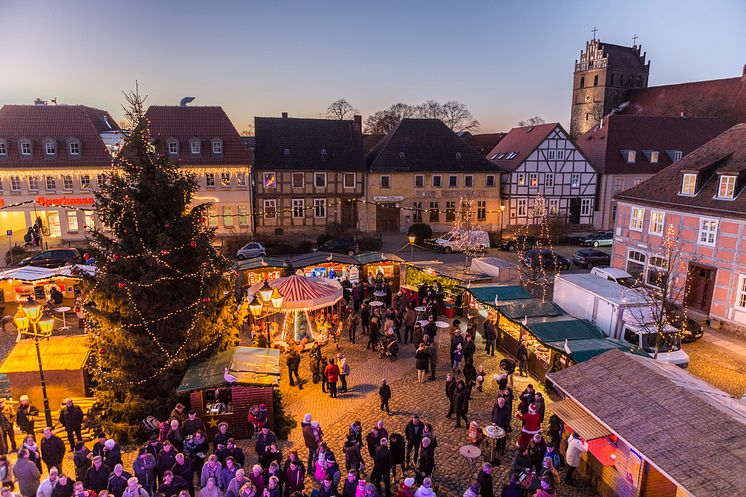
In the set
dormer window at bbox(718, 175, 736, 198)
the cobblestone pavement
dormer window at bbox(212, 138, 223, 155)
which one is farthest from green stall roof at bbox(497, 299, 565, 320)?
dormer window at bbox(212, 138, 223, 155)

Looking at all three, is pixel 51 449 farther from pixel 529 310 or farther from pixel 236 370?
pixel 529 310

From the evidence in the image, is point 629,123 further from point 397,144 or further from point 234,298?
point 234,298

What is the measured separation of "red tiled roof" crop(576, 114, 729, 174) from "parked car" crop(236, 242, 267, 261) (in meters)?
27.7

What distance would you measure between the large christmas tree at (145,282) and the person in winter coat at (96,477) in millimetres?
3502

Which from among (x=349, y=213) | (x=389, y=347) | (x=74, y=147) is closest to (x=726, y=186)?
A: (x=389, y=347)

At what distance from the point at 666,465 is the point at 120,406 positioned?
12004 mm

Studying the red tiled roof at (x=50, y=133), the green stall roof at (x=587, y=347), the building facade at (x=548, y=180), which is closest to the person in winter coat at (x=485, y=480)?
the green stall roof at (x=587, y=347)

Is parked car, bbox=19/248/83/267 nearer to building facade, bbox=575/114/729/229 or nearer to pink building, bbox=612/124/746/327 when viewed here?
pink building, bbox=612/124/746/327

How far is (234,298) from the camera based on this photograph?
14578 millimetres

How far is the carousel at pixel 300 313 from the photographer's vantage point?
17609 millimetres

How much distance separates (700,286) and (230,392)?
2015 centimetres

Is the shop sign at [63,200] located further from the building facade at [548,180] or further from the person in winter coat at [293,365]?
the building facade at [548,180]

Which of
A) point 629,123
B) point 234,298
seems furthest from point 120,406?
point 629,123

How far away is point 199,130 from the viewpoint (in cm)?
3822
